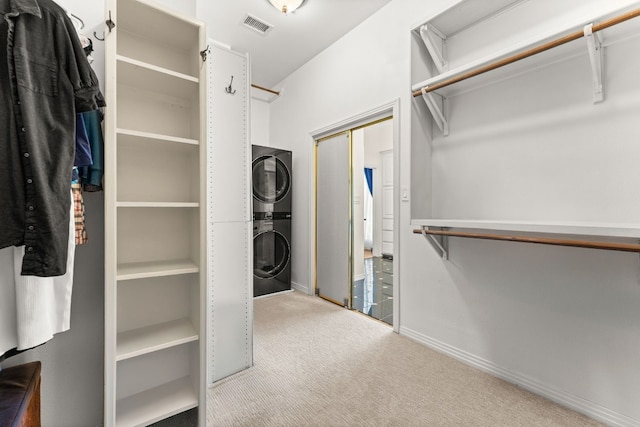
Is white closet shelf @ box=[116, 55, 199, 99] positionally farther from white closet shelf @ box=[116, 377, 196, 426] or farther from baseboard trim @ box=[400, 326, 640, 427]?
baseboard trim @ box=[400, 326, 640, 427]

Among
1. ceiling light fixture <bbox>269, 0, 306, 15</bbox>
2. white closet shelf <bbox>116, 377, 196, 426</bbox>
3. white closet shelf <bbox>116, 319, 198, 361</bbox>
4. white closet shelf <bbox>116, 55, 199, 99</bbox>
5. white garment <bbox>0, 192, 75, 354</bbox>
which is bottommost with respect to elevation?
white closet shelf <bbox>116, 377, 196, 426</bbox>

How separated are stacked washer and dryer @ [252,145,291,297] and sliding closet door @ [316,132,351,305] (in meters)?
0.47

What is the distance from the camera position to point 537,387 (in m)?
1.70

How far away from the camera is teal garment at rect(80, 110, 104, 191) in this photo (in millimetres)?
1167

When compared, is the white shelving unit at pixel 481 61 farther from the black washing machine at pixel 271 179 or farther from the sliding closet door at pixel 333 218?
the black washing machine at pixel 271 179

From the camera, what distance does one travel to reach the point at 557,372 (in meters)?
1.63

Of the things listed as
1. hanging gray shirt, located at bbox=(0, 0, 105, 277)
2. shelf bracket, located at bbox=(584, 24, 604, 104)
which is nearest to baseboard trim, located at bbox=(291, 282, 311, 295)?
hanging gray shirt, located at bbox=(0, 0, 105, 277)

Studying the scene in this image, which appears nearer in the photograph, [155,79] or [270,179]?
[155,79]

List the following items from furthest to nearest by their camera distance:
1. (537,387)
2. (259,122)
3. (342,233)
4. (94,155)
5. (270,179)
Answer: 1. (259,122)
2. (270,179)
3. (342,233)
4. (537,387)
5. (94,155)

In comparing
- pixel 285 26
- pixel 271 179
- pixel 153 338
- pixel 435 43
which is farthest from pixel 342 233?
pixel 285 26

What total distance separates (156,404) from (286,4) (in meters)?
3.07

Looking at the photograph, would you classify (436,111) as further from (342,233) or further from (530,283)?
(342,233)

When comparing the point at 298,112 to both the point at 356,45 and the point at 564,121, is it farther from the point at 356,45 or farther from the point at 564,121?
the point at 564,121

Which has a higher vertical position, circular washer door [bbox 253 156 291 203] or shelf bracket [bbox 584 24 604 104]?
shelf bracket [bbox 584 24 604 104]
